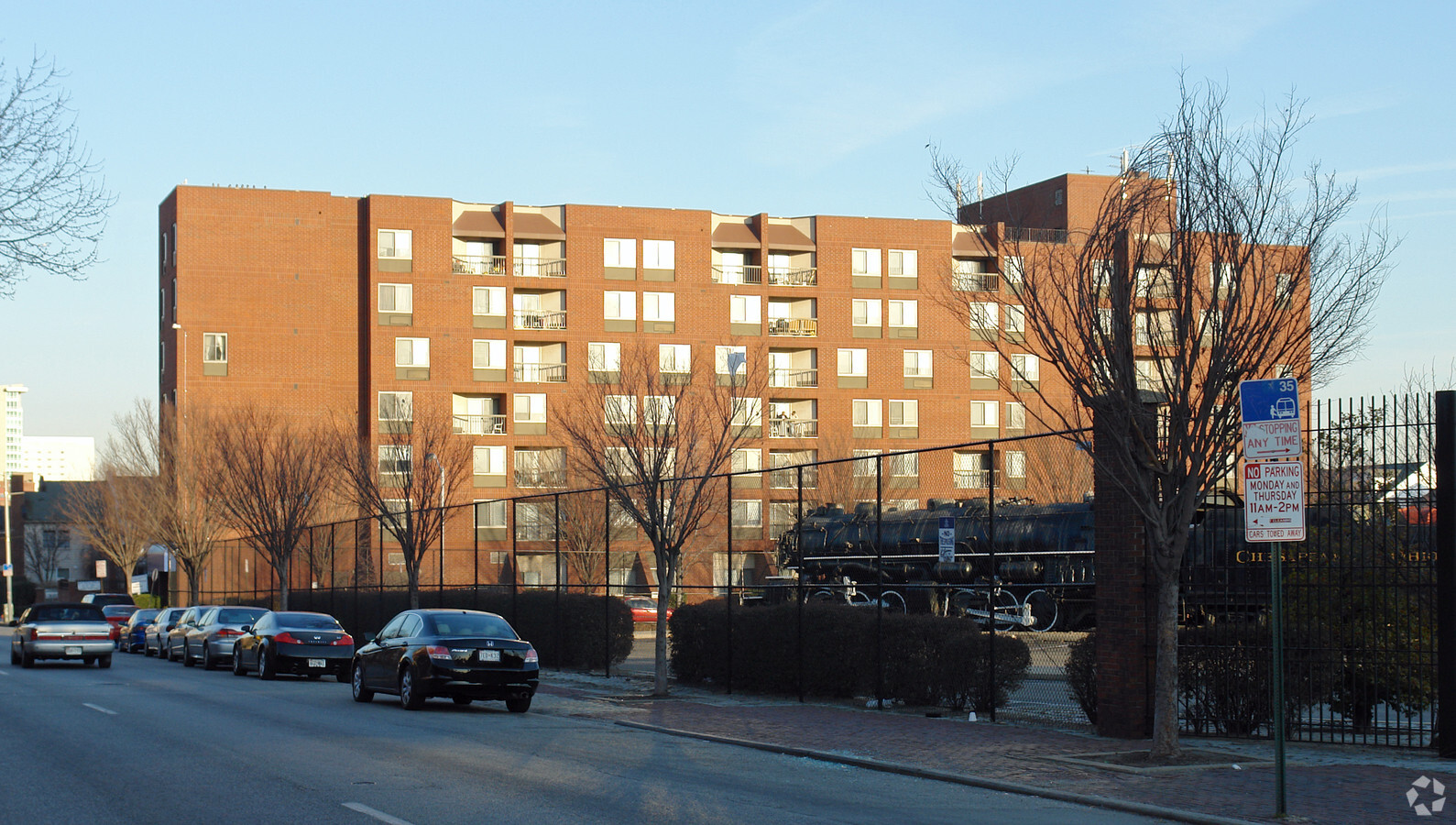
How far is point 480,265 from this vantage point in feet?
233

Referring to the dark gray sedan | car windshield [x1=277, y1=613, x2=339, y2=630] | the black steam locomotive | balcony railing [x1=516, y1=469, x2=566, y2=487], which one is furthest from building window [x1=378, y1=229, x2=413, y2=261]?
car windshield [x1=277, y1=613, x2=339, y2=630]

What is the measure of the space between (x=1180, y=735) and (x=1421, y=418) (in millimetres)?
4328

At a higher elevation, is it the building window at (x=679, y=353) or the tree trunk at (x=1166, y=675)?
the building window at (x=679, y=353)

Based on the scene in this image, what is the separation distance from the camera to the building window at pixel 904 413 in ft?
242

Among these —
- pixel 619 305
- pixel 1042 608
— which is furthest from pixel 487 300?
pixel 1042 608

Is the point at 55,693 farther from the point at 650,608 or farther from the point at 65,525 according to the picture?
the point at 65,525

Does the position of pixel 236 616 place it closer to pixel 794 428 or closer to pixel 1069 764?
pixel 1069 764

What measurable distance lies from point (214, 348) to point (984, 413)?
4006 centimetres

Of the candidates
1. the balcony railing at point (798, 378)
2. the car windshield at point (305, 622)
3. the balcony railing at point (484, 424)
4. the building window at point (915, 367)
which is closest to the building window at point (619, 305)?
the balcony railing at point (484, 424)

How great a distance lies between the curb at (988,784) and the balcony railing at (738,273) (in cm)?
5711

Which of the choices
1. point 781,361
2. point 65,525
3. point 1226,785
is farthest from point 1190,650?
point 65,525

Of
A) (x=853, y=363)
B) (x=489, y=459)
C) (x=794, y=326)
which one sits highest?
(x=794, y=326)

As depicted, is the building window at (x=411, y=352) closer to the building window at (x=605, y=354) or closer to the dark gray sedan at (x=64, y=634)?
the building window at (x=605, y=354)

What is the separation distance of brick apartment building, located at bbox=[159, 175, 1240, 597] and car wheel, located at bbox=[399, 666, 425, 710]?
47.2 metres
